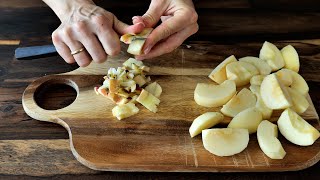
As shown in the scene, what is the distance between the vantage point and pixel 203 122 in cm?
134

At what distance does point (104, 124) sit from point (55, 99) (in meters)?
0.25

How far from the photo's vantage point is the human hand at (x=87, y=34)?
139 centimetres

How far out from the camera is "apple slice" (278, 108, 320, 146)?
130cm

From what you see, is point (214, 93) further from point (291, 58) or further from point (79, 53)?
point (79, 53)

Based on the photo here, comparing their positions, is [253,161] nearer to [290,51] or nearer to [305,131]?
[305,131]

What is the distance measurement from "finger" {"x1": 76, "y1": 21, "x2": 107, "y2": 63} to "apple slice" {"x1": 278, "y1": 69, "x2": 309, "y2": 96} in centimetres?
65

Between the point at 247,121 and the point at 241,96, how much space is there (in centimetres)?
13

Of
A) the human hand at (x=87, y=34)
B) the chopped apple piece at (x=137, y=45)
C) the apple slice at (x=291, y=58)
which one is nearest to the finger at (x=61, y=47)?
the human hand at (x=87, y=34)

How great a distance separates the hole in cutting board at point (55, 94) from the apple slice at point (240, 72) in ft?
1.86

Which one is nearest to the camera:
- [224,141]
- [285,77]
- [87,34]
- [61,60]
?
[224,141]

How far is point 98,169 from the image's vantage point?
127 cm

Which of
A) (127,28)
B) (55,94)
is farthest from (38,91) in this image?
(127,28)

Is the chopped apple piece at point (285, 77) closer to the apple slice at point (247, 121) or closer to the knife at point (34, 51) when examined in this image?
the apple slice at point (247, 121)

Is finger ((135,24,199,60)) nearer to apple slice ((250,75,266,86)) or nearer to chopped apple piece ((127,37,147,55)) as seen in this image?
chopped apple piece ((127,37,147,55))
